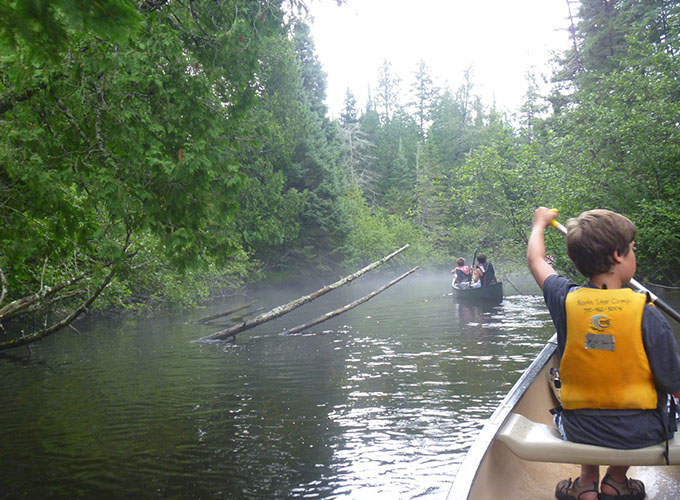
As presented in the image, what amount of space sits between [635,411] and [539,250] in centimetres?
82

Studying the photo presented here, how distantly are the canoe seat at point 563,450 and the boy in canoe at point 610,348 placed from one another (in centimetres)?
4

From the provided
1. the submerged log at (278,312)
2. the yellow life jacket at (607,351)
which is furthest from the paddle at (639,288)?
the submerged log at (278,312)

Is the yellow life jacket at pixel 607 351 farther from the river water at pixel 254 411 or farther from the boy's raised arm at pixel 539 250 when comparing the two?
the river water at pixel 254 411

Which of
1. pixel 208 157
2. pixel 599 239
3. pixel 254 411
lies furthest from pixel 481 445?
pixel 254 411

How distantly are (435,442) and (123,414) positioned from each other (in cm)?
402

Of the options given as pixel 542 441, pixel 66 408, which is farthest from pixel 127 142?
pixel 542 441

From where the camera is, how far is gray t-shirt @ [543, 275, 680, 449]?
249cm

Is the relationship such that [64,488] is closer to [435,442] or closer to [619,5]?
[435,442]

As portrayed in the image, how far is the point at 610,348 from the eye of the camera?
8.38 ft

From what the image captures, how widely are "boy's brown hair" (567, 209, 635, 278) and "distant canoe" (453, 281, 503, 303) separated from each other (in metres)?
17.1

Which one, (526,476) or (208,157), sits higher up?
(208,157)

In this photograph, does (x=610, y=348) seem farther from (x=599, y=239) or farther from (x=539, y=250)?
(x=539, y=250)

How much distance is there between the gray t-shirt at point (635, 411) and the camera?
2490 millimetres

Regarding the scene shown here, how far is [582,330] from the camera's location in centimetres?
262
